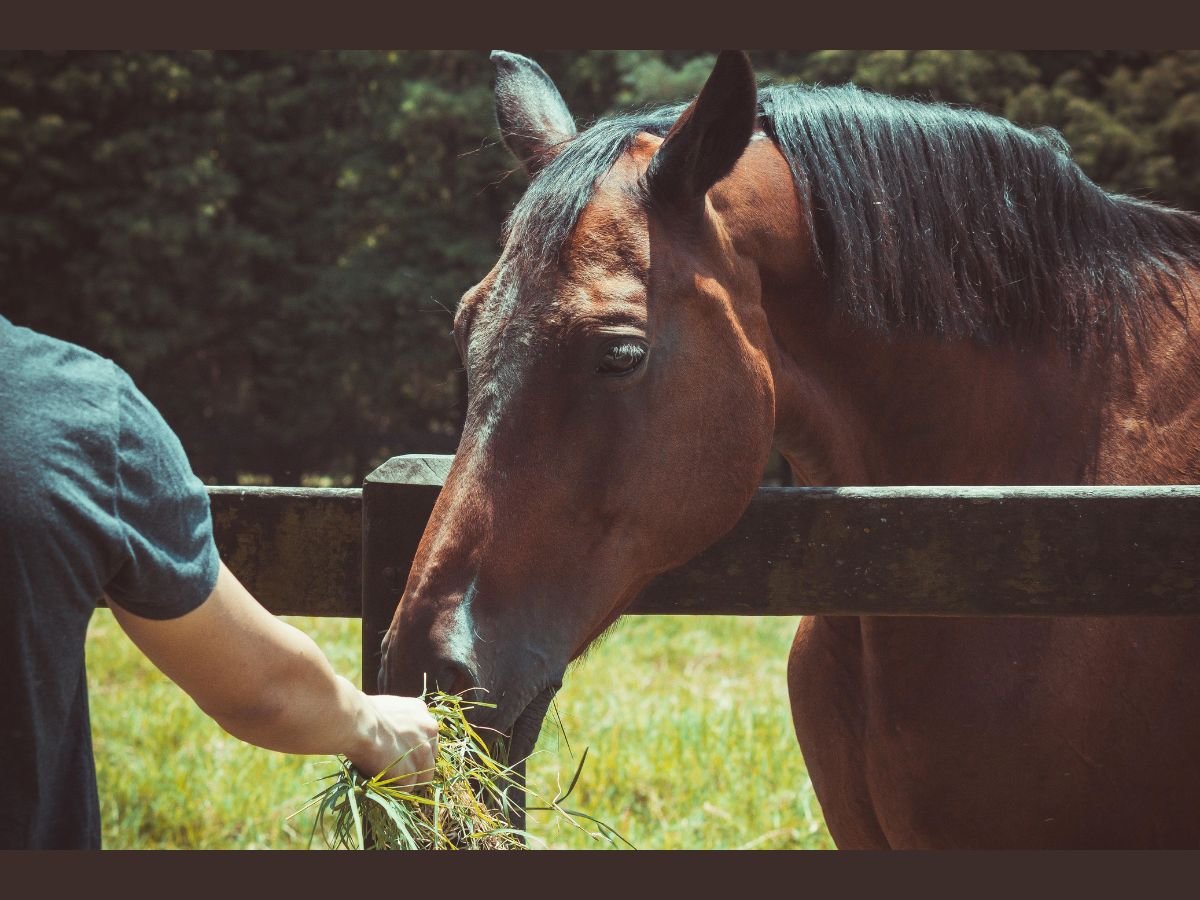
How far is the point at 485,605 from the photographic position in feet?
6.10

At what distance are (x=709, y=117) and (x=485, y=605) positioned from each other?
0.99m

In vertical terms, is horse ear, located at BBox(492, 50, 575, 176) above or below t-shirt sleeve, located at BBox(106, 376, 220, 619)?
above

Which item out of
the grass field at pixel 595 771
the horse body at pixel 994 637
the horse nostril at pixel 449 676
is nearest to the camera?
the horse nostril at pixel 449 676

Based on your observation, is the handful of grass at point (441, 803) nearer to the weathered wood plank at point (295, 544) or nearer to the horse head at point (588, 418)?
the horse head at point (588, 418)

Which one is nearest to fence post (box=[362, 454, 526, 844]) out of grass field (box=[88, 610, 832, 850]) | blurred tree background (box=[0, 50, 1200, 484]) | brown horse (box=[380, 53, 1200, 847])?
brown horse (box=[380, 53, 1200, 847])

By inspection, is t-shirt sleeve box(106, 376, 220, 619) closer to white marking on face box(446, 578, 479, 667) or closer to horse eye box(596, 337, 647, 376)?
white marking on face box(446, 578, 479, 667)

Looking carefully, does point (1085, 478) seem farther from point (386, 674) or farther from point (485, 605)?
point (386, 674)

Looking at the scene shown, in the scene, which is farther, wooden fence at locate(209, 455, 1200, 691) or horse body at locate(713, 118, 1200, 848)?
horse body at locate(713, 118, 1200, 848)

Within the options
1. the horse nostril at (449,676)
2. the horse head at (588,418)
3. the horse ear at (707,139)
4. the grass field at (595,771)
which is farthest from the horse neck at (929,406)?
the grass field at (595,771)

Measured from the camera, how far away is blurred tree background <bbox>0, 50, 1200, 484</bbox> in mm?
16406

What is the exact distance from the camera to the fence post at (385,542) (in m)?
1.96

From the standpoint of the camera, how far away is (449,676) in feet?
5.91

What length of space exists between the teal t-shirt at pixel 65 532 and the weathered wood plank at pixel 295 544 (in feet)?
2.71

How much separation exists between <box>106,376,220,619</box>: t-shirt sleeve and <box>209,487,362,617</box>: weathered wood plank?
0.86 metres
